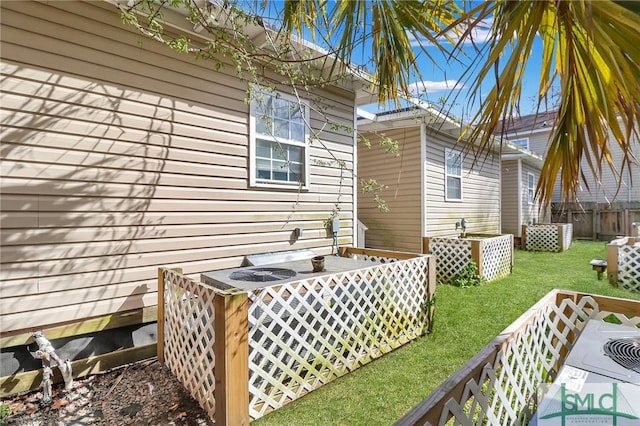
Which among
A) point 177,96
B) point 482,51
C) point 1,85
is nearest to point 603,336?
point 482,51

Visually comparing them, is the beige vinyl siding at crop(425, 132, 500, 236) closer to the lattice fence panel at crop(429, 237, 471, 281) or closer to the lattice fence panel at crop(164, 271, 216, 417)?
the lattice fence panel at crop(429, 237, 471, 281)

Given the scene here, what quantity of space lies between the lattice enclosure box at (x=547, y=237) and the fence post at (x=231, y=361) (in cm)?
1312

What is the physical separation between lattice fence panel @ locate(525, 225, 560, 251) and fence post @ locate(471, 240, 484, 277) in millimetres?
7013

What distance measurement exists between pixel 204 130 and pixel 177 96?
0.49 m

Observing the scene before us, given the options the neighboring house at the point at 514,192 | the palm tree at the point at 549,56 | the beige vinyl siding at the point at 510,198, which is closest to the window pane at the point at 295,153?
the palm tree at the point at 549,56

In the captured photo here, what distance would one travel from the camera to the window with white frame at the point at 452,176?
350 inches

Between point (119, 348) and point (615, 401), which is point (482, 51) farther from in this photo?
point (119, 348)

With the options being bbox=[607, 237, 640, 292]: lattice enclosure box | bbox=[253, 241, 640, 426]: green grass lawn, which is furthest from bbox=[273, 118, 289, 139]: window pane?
bbox=[607, 237, 640, 292]: lattice enclosure box

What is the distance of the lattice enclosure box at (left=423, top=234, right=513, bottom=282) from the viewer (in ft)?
23.2

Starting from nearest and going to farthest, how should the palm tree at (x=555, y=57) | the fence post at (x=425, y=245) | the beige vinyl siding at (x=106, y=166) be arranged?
the palm tree at (x=555, y=57)
the beige vinyl siding at (x=106, y=166)
the fence post at (x=425, y=245)

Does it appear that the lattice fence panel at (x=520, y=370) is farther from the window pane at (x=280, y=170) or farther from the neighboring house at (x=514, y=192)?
the neighboring house at (x=514, y=192)

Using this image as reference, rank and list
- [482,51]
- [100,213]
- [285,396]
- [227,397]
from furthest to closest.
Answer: [100,213] → [285,396] → [227,397] → [482,51]

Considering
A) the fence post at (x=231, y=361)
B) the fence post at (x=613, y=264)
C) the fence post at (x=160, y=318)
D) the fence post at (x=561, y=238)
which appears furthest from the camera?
the fence post at (x=561, y=238)

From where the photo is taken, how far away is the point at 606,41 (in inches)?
48.7
